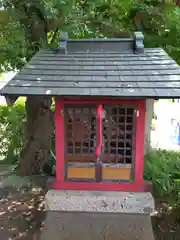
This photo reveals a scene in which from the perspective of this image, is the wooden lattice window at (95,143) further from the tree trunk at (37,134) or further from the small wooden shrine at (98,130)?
the tree trunk at (37,134)

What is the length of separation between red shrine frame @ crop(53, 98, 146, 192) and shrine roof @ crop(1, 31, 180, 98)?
356 mm

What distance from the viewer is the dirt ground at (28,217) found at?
19.2 feet

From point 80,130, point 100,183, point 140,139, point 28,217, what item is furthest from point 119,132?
point 28,217

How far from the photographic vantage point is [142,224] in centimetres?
516

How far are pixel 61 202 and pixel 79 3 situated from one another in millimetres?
4518

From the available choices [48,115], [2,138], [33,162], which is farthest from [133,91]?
[2,138]

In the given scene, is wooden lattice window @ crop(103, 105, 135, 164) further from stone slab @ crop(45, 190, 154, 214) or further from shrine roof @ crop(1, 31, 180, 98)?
stone slab @ crop(45, 190, 154, 214)

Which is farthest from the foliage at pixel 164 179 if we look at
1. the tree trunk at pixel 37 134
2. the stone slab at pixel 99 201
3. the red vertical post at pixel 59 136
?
the tree trunk at pixel 37 134

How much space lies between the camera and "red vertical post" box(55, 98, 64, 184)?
507 centimetres

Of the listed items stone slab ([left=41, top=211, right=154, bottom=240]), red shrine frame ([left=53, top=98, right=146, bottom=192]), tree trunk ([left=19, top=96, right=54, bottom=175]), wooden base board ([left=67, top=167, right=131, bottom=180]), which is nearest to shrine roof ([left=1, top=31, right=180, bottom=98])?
red shrine frame ([left=53, top=98, right=146, bottom=192])

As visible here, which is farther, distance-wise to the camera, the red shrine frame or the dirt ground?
the dirt ground

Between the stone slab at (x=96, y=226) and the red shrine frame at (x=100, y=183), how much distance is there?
19.8 inches

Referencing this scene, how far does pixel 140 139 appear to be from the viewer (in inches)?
203

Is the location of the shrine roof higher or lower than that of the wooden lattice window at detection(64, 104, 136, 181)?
higher
